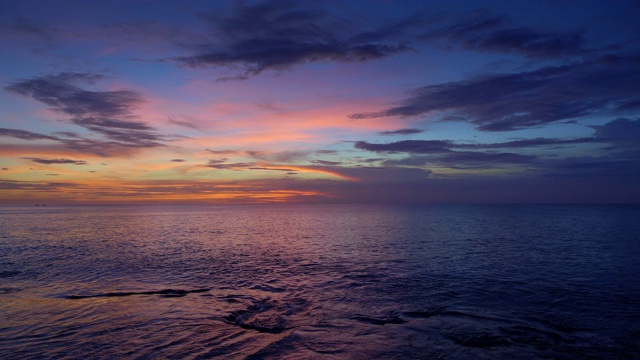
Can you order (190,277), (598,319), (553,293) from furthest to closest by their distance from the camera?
(190,277)
(553,293)
(598,319)

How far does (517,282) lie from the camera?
102 ft

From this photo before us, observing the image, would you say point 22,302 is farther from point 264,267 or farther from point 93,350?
point 264,267

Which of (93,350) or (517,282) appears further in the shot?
(517,282)

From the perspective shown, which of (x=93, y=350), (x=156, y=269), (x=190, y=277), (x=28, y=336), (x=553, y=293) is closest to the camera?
(x=93, y=350)

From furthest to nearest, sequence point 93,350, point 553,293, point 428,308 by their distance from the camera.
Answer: point 553,293
point 428,308
point 93,350

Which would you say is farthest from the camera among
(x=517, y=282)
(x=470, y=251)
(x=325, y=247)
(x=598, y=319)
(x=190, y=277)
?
(x=325, y=247)

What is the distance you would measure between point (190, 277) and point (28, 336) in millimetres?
16355

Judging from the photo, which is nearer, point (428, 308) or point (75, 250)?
point (428, 308)

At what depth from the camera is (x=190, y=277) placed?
111 ft

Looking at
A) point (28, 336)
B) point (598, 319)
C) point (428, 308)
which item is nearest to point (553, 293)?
point (598, 319)

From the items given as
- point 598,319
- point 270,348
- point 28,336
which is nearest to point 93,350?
point 28,336

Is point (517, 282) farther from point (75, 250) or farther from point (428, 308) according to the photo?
point (75, 250)

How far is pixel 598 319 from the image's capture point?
68.5 ft

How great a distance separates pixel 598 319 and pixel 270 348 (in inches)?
752
